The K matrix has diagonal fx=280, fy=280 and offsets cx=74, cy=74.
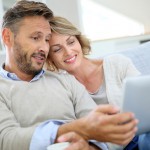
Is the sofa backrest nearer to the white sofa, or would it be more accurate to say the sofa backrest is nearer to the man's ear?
the white sofa

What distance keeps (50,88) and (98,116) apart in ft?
1.43

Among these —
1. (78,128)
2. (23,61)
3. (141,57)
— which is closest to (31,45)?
(23,61)

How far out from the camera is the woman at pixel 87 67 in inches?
52.2

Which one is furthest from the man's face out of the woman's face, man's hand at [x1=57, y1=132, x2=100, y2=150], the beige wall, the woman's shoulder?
the beige wall

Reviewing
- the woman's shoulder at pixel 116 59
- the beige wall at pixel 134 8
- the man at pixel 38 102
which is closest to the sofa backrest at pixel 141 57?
the woman's shoulder at pixel 116 59

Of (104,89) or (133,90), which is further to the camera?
(104,89)

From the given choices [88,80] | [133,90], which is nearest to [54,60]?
[88,80]

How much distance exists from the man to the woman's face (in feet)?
0.27

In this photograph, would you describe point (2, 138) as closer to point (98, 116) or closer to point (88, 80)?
point (98, 116)

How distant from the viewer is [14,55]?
1.24 meters

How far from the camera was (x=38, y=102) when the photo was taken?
3.52ft

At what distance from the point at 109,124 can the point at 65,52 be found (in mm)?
691

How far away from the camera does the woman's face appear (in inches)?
53.5

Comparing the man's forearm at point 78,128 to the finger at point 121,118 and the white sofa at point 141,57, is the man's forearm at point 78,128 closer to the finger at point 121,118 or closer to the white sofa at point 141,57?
the finger at point 121,118
